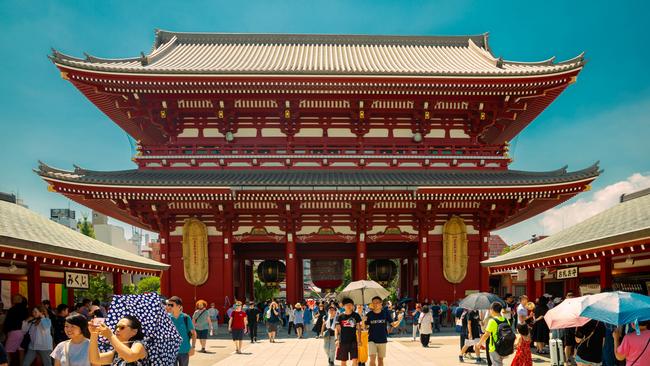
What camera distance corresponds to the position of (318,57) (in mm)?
30734

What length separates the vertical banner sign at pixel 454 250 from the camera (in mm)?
24703

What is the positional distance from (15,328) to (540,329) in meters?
13.8

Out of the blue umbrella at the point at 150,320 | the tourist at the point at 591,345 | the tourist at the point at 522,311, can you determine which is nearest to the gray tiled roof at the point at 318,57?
the tourist at the point at 522,311

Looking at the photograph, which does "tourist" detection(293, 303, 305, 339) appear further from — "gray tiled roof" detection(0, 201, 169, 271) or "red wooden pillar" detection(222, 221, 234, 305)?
"gray tiled roof" detection(0, 201, 169, 271)

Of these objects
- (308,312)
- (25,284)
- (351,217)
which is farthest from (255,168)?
(25,284)

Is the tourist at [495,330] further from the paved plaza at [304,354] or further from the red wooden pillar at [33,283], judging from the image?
the red wooden pillar at [33,283]

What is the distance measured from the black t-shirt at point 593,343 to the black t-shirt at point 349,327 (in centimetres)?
439

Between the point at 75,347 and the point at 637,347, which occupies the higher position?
the point at 75,347

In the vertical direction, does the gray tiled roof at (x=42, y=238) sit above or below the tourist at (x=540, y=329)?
above

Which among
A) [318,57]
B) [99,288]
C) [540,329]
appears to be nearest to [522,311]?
[540,329]

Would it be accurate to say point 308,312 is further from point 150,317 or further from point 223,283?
point 150,317

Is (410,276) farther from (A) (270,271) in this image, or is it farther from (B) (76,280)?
(B) (76,280)

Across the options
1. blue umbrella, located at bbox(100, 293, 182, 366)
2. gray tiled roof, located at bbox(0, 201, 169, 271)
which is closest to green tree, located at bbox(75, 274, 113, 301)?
gray tiled roof, located at bbox(0, 201, 169, 271)

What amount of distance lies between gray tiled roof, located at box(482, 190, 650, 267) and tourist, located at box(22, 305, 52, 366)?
13.0 meters
